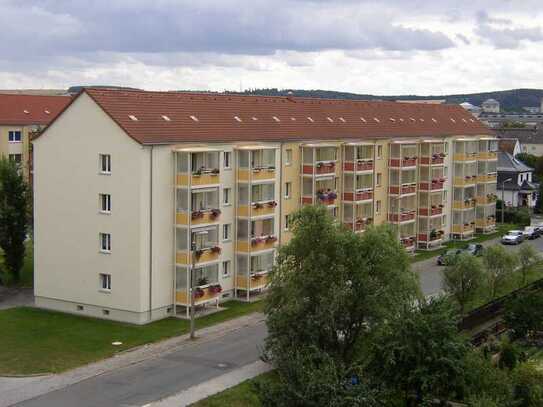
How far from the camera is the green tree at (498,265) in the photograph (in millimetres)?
49062

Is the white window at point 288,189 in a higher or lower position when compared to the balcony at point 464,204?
higher

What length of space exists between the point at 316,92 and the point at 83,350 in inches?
5901

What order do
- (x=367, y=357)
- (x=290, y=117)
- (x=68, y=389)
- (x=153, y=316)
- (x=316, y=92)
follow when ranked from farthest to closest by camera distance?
(x=316, y=92) → (x=290, y=117) → (x=153, y=316) → (x=68, y=389) → (x=367, y=357)

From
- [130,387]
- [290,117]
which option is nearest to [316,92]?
[290,117]

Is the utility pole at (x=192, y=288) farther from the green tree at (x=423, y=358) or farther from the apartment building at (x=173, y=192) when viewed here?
the green tree at (x=423, y=358)

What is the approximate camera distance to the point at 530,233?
3019 inches

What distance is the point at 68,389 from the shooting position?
33.9 meters

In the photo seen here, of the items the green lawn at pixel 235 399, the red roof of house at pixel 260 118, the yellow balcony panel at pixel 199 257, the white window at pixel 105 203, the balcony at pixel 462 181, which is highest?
the red roof of house at pixel 260 118

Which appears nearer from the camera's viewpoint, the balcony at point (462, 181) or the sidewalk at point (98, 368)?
the sidewalk at point (98, 368)

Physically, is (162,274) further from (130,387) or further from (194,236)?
(130,387)

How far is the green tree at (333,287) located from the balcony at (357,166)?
2368 centimetres

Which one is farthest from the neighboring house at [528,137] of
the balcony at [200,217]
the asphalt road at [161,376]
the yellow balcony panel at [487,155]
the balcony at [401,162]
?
the asphalt road at [161,376]

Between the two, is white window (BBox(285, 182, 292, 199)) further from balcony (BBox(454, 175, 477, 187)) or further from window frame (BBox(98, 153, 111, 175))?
balcony (BBox(454, 175, 477, 187))

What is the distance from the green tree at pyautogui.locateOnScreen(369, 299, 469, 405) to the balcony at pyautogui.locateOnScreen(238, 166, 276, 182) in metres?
20.8
